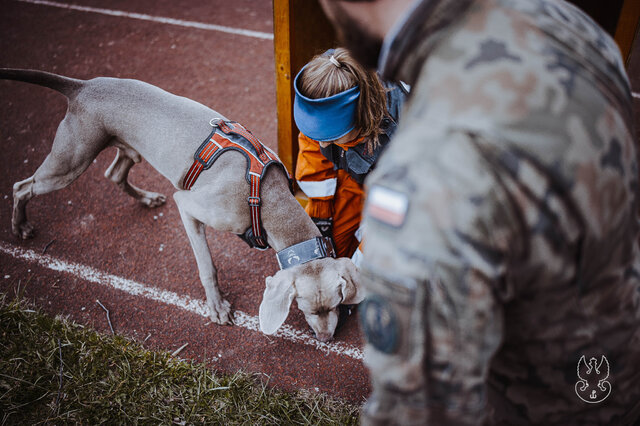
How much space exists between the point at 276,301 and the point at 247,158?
42.1 inches

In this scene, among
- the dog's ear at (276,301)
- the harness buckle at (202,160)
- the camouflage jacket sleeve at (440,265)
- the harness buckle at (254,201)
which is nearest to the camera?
the camouflage jacket sleeve at (440,265)

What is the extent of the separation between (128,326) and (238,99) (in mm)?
3405

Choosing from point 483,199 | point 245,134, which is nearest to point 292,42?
point 245,134

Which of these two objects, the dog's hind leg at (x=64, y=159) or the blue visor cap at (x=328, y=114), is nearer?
the blue visor cap at (x=328, y=114)

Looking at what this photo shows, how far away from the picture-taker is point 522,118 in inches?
37.7

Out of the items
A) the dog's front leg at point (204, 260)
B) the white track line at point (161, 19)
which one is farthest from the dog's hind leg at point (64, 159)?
the white track line at point (161, 19)

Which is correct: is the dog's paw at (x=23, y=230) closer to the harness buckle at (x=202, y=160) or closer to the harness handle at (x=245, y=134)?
the harness buckle at (x=202, y=160)

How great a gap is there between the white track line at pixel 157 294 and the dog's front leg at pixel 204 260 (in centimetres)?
14

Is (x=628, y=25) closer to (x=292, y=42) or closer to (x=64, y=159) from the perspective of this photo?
(x=292, y=42)

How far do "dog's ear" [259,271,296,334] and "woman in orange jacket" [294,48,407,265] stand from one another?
2.36 feet

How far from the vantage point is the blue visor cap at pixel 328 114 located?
287 centimetres

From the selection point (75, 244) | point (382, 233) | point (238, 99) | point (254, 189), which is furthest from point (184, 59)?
point (382, 233)

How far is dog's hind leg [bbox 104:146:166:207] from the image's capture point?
13.0 ft

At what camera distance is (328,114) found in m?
2.90
